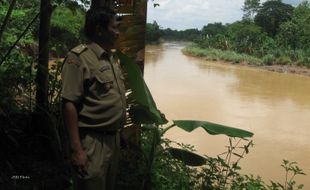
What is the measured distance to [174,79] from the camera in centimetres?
1855

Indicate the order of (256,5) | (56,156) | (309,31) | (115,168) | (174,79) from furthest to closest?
(256,5)
(309,31)
(174,79)
(56,156)
(115,168)

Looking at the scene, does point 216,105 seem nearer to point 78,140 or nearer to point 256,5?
A: point 78,140

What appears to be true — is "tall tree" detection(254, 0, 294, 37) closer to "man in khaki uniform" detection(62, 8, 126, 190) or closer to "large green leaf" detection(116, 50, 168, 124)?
"large green leaf" detection(116, 50, 168, 124)

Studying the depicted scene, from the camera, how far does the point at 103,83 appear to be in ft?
5.49

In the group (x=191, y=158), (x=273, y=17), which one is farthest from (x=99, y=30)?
(x=273, y=17)

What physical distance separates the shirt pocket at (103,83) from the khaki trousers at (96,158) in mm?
167

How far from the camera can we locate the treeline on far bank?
82.1 ft

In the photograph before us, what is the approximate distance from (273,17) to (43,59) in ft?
106

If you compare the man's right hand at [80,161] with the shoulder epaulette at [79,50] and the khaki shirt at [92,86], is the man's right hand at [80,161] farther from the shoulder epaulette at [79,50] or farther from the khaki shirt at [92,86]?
Answer: the shoulder epaulette at [79,50]

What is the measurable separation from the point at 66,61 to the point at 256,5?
136 feet

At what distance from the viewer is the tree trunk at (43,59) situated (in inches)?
123

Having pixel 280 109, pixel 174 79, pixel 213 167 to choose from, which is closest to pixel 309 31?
pixel 174 79

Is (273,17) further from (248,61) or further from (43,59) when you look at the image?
(43,59)

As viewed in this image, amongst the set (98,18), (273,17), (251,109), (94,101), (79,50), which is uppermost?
(273,17)
